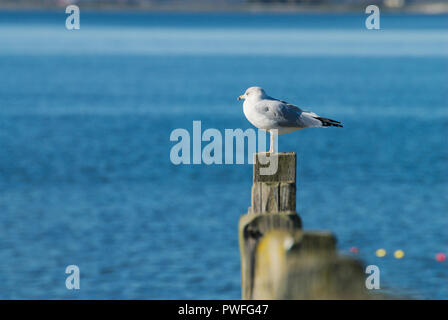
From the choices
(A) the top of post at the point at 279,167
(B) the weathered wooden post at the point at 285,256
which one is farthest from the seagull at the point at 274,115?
(B) the weathered wooden post at the point at 285,256

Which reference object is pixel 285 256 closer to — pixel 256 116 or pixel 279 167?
pixel 279 167

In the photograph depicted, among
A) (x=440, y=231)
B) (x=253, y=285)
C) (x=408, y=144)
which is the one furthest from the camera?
(x=408, y=144)

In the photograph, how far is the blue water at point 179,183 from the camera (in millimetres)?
19891

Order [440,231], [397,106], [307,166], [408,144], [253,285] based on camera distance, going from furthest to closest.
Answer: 1. [397,106]
2. [408,144]
3. [307,166]
4. [440,231]
5. [253,285]

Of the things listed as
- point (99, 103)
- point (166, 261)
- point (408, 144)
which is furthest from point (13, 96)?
point (166, 261)

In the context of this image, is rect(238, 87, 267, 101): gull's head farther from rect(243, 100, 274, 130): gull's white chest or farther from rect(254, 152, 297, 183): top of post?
rect(254, 152, 297, 183): top of post

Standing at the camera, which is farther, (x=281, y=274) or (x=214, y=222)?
(x=214, y=222)

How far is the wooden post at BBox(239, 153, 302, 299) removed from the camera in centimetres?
566

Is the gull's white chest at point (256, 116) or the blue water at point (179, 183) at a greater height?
the blue water at point (179, 183)

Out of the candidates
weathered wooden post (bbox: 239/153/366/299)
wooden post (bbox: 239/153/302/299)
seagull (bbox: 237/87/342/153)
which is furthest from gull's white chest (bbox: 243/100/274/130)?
weathered wooden post (bbox: 239/153/366/299)

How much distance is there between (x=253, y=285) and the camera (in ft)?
18.3

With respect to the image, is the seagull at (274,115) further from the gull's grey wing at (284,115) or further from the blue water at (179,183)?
the blue water at (179,183)
